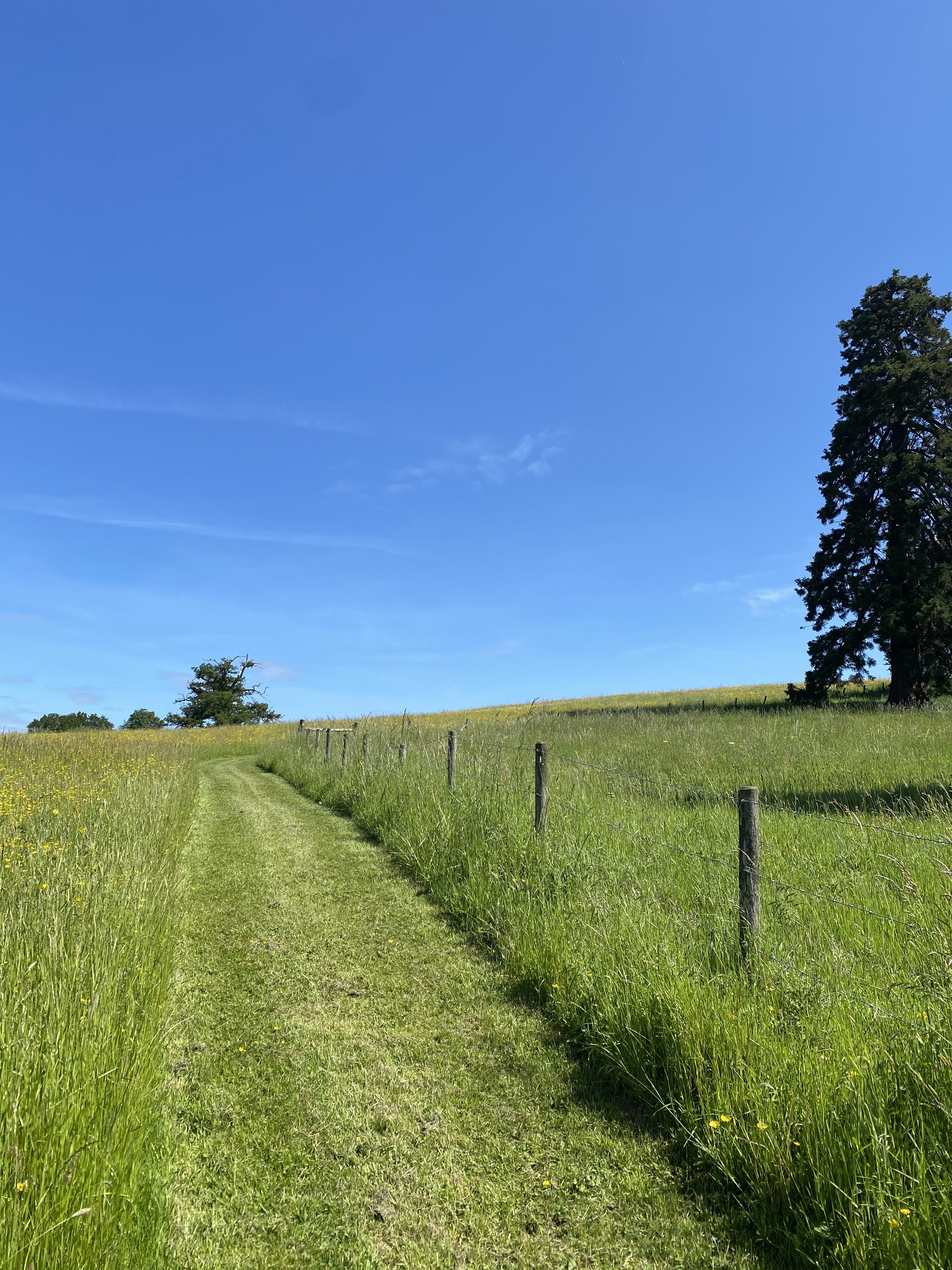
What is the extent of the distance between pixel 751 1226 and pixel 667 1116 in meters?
0.70

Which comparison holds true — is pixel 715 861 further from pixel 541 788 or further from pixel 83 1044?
pixel 83 1044

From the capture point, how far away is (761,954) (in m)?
4.06

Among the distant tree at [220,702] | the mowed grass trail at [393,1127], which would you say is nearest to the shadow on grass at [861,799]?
the mowed grass trail at [393,1127]

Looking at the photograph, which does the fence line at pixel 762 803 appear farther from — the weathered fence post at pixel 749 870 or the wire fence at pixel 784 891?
the weathered fence post at pixel 749 870

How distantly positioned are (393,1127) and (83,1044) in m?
1.70

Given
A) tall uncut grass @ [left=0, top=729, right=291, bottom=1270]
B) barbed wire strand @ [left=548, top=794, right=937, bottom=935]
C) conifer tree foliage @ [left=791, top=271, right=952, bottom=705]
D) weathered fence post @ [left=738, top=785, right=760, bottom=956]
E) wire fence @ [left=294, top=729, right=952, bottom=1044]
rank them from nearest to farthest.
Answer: tall uncut grass @ [left=0, top=729, right=291, bottom=1270] → wire fence @ [left=294, top=729, right=952, bottom=1044] → weathered fence post @ [left=738, top=785, right=760, bottom=956] → barbed wire strand @ [left=548, top=794, right=937, bottom=935] → conifer tree foliage @ [left=791, top=271, right=952, bottom=705]

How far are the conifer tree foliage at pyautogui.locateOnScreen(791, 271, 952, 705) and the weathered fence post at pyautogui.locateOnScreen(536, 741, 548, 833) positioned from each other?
→ 794 inches

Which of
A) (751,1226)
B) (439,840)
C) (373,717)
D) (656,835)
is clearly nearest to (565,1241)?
(751,1226)

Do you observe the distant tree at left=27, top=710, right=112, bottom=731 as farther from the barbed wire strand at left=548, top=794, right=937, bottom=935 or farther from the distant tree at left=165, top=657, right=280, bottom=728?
the barbed wire strand at left=548, top=794, right=937, bottom=935

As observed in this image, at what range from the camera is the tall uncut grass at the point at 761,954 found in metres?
2.75

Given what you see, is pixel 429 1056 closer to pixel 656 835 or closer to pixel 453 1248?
pixel 453 1248

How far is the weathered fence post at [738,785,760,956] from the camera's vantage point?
4.18 m

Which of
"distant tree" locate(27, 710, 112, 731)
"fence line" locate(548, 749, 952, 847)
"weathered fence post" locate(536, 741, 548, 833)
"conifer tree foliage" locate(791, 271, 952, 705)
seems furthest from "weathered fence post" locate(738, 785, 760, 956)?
"distant tree" locate(27, 710, 112, 731)

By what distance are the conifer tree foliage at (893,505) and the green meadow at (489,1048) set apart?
1801 cm
